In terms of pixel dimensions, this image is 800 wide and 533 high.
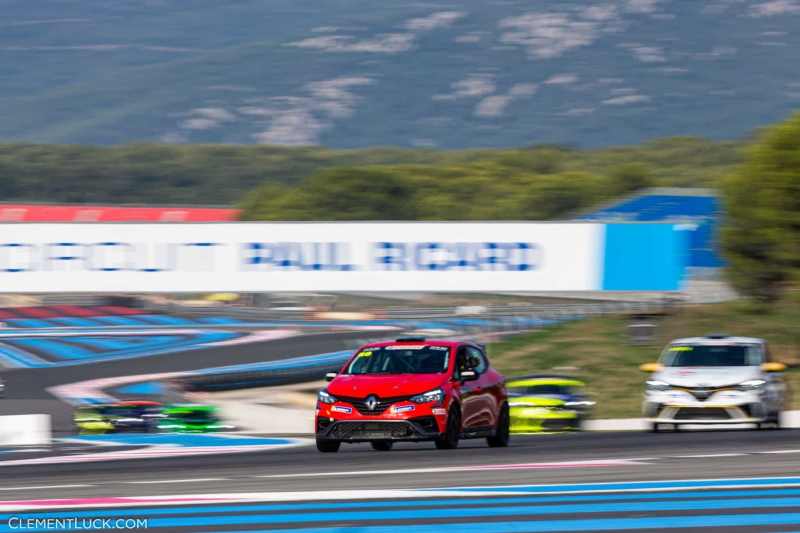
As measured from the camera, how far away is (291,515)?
28.3 ft

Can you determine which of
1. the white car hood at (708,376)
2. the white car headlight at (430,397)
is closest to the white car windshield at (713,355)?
the white car hood at (708,376)

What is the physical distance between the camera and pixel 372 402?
46.6ft

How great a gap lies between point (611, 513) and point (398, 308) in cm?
3126

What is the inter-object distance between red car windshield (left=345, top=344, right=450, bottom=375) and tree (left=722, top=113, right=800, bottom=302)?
29687 millimetres

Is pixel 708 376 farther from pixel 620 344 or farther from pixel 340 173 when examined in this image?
pixel 340 173

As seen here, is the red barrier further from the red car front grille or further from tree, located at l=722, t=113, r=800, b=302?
the red car front grille

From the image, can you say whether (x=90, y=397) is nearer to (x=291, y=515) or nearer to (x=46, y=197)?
(x=291, y=515)

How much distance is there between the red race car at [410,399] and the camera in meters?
14.2

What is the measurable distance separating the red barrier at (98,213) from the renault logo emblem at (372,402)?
39935 millimetres

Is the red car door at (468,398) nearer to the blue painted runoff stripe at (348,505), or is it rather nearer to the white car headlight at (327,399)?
the white car headlight at (327,399)

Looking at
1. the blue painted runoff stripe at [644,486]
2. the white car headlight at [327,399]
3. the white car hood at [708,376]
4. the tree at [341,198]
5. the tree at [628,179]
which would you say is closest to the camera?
the blue painted runoff stripe at [644,486]

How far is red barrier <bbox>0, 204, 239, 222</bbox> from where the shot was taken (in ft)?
196

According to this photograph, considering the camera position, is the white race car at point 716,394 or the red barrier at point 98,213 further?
the red barrier at point 98,213

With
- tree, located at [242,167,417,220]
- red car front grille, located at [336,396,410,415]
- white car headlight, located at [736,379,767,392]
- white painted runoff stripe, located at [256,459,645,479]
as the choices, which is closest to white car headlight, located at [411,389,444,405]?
red car front grille, located at [336,396,410,415]
